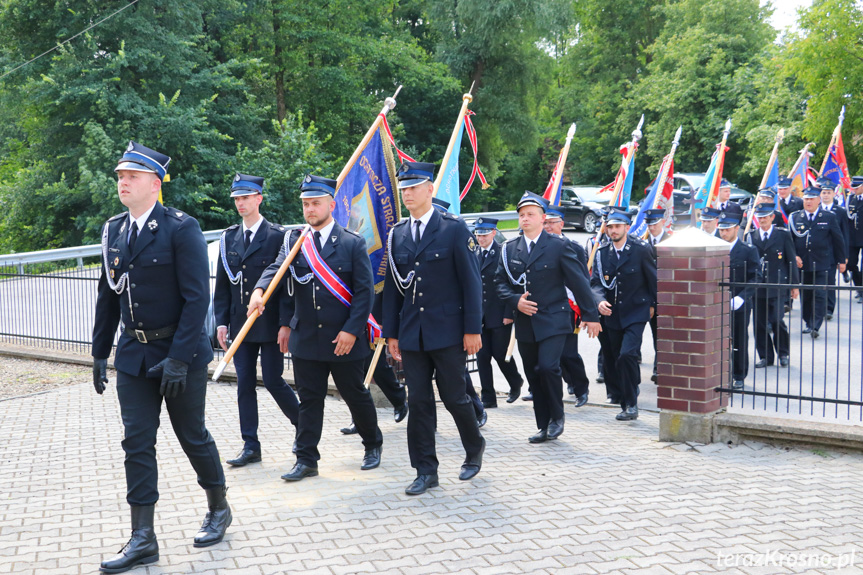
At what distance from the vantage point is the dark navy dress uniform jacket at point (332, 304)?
620 cm

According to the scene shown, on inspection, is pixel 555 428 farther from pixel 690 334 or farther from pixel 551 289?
pixel 690 334

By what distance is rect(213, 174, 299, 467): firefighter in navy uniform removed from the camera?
6820 millimetres

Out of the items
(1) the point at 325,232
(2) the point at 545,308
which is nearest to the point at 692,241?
(2) the point at 545,308

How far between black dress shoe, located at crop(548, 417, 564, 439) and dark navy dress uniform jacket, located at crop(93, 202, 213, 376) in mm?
3397

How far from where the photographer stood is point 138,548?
466 centimetres

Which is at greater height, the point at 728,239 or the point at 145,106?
→ the point at 145,106

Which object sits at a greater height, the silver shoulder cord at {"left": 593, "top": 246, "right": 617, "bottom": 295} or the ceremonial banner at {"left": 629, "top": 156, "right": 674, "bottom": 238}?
the ceremonial banner at {"left": 629, "top": 156, "right": 674, "bottom": 238}

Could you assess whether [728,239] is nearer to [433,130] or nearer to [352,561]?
[352,561]

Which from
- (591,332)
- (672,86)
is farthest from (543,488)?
(672,86)

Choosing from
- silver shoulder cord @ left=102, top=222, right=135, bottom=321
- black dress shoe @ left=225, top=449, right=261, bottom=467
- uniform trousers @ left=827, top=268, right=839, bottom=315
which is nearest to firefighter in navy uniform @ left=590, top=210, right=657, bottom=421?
black dress shoe @ left=225, top=449, right=261, bottom=467

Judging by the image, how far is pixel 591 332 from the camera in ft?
24.2

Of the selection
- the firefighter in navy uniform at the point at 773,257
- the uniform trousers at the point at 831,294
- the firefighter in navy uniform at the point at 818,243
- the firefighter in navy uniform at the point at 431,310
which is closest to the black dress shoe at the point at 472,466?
the firefighter in navy uniform at the point at 431,310

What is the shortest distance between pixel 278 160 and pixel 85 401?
63.4 feet

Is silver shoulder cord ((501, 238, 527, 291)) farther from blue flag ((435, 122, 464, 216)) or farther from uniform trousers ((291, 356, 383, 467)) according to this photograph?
uniform trousers ((291, 356, 383, 467))
